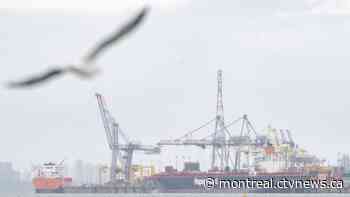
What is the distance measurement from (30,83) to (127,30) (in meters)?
1.28

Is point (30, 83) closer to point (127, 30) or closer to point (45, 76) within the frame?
point (45, 76)

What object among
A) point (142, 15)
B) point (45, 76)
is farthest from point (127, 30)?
point (45, 76)

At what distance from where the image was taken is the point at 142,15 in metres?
13.1

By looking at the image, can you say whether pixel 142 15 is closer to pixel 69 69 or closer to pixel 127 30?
pixel 127 30

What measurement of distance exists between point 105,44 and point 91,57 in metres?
0.29

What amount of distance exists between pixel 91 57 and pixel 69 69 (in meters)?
0.38

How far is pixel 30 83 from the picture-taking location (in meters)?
13.3

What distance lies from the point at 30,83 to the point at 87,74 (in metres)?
0.77

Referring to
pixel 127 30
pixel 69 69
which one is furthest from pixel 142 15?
pixel 69 69

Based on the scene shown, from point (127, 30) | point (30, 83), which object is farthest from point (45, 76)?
point (127, 30)

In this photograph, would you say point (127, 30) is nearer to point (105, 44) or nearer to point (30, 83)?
point (105, 44)

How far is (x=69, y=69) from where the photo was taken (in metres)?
13.3

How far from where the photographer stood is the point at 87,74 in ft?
42.5

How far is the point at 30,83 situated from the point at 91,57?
82cm
